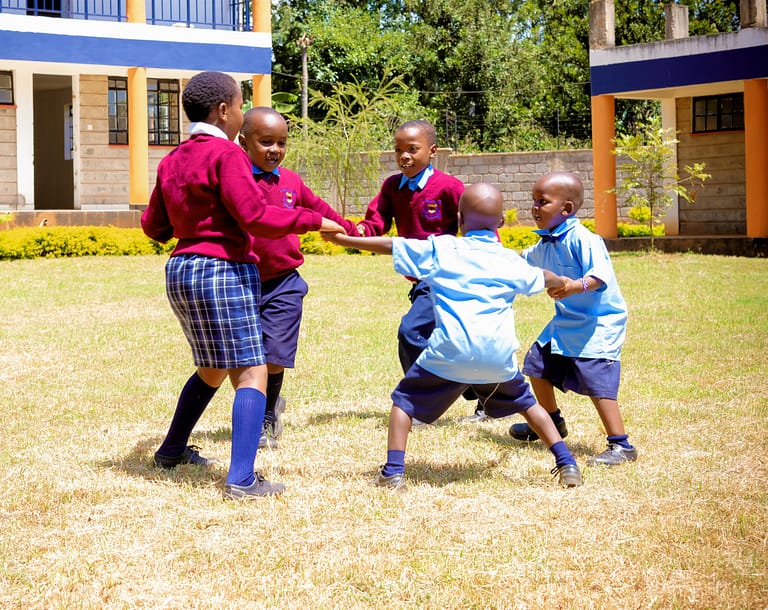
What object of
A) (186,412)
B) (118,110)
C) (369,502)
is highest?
(118,110)

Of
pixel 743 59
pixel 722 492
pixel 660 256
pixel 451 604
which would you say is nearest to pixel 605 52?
pixel 743 59

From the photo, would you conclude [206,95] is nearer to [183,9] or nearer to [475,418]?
[475,418]

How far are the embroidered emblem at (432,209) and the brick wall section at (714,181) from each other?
1612cm

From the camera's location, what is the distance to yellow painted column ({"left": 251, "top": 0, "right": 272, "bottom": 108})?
20.1 meters

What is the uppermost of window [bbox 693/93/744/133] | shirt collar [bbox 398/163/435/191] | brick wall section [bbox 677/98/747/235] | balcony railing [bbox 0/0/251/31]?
balcony railing [bbox 0/0/251/31]

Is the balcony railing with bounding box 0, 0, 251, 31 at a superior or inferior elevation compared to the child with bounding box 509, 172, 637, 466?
superior

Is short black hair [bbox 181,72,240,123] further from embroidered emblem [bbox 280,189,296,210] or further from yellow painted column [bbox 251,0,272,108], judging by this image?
yellow painted column [bbox 251,0,272,108]

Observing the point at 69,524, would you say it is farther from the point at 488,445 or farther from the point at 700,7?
the point at 700,7

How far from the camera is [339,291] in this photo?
1316 centimetres

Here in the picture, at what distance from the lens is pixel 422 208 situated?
5.59 metres

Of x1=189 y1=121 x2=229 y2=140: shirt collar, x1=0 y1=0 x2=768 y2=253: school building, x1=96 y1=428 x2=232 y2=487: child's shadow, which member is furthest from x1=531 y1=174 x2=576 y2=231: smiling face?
x1=0 y1=0 x2=768 y2=253: school building

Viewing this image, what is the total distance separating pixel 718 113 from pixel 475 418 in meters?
16.9

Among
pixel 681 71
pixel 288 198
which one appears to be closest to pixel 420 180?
pixel 288 198

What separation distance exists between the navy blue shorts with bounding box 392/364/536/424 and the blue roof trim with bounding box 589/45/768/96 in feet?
50.1
